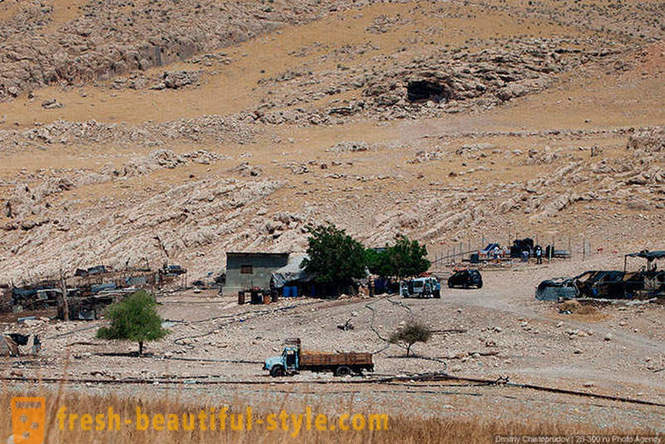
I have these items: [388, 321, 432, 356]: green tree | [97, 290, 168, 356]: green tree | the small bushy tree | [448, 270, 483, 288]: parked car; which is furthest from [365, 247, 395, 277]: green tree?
[97, 290, 168, 356]: green tree

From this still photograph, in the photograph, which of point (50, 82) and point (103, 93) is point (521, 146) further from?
point (50, 82)

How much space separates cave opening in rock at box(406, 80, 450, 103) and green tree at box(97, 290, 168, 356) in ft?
153

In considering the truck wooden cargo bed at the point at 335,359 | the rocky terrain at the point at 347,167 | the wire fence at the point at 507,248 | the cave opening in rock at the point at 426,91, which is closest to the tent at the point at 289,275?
the rocky terrain at the point at 347,167

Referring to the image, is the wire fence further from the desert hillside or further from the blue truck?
the blue truck

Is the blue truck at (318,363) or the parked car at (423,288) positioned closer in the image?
the blue truck at (318,363)

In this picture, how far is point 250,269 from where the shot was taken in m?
37.5

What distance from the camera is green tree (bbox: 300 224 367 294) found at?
112 feet

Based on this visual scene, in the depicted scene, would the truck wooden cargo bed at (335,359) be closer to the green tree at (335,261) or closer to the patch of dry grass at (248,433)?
the patch of dry grass at (248,433)

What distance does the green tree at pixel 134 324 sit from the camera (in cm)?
2583

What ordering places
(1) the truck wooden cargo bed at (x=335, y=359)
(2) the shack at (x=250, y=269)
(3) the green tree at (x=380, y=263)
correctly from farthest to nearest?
(2) the shack at (x=250, y=269) → (3) the green tree at (x=380, y=263) → (1) the truck wooden cargo bed at (x=335, y=359)

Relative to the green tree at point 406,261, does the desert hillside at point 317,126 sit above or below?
above

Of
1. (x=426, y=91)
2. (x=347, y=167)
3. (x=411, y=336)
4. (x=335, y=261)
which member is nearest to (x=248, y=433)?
(x=411, y=336)

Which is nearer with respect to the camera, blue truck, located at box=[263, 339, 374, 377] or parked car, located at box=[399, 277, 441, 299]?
blue truck, located at box=[263, 339, 374, 377]

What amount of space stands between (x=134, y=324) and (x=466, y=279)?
14088mm
